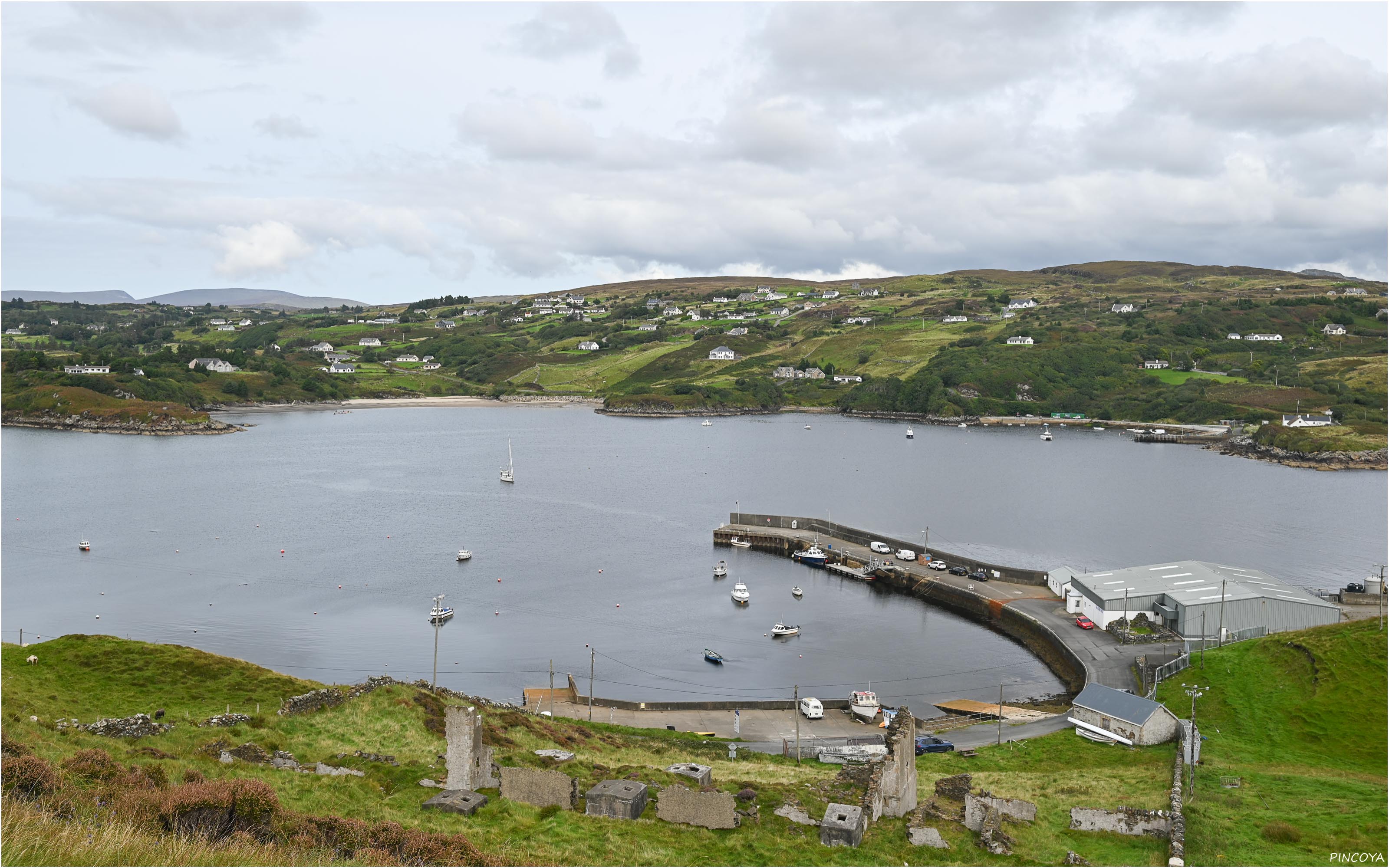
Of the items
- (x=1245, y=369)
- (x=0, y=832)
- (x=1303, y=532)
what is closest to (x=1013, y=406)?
(x=1245, y=369)

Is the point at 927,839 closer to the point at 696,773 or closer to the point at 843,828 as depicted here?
the point at 843,828

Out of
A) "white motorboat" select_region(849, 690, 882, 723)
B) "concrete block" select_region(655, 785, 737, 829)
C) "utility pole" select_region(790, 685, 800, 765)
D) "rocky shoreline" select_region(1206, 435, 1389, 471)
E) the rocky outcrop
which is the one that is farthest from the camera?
"rocky shoreline" select_region(1206, 435, 1389, 471)

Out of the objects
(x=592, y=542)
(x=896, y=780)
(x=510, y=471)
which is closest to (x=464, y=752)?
(x=896, y=780)

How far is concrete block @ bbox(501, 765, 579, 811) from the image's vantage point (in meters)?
22.4

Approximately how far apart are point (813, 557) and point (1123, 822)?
44.6 meters

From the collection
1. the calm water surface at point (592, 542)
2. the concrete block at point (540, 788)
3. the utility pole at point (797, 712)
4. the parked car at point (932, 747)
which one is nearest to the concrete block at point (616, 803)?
the concrete block at point (540, 788)

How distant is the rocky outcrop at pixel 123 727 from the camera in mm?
23953

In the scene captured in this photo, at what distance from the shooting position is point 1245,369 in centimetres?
17275

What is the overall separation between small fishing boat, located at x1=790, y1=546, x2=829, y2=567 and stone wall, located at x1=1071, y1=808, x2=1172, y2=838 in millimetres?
43677

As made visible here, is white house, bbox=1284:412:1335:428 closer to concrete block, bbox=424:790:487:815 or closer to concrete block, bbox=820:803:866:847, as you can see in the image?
concrete block, bbox=820:803:866:847

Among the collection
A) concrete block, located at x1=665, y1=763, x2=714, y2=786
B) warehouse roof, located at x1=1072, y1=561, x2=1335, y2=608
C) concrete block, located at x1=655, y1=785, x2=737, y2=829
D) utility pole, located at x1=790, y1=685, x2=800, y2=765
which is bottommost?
utility pole, located at x1=790, y1=685, x2=800, y2=765

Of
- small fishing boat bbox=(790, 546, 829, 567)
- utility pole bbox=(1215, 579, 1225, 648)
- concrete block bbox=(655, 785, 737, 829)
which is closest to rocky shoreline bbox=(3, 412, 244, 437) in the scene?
small fishing boat bbox=(790, 546, 829, 567)

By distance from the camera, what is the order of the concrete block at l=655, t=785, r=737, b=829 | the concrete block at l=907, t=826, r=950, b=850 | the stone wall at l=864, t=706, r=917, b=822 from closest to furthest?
1. the concrete block at l=907, t=826, r=950, b=850
2. the concrete block at l=655, t=785, r=737, b=829
3. the stone wall at l=864, t=706, r=917, b=822

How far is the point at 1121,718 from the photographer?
32.7 m
